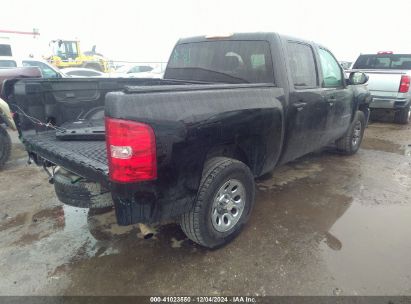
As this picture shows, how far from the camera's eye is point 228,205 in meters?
2.85

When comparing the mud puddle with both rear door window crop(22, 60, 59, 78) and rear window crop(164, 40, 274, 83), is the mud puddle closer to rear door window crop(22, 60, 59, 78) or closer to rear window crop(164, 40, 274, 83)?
rear window crop(164, 40, 274, 83)

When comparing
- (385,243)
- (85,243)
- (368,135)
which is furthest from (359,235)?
(368,135)

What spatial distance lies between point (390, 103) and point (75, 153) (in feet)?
25.8

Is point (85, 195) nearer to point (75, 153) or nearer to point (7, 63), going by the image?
point (75, 153)

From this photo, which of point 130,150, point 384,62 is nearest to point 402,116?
point 384,62

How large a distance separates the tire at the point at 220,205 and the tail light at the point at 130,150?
1.99ft

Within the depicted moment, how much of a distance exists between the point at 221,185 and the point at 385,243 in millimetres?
1725

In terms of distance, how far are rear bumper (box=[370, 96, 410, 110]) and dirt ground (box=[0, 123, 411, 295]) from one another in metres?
4.36

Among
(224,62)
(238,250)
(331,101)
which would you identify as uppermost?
(224,62)

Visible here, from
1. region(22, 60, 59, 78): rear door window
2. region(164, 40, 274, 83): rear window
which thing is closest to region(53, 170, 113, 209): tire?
region(164, 40, 274, 83): rear window

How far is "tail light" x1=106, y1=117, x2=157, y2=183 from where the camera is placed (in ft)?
6.53

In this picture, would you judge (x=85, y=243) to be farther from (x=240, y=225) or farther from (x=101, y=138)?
(x=240, y=225)

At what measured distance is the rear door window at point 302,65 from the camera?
344cm

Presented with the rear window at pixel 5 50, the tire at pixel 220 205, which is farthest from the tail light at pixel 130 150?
the rear window at pixel 5 50
